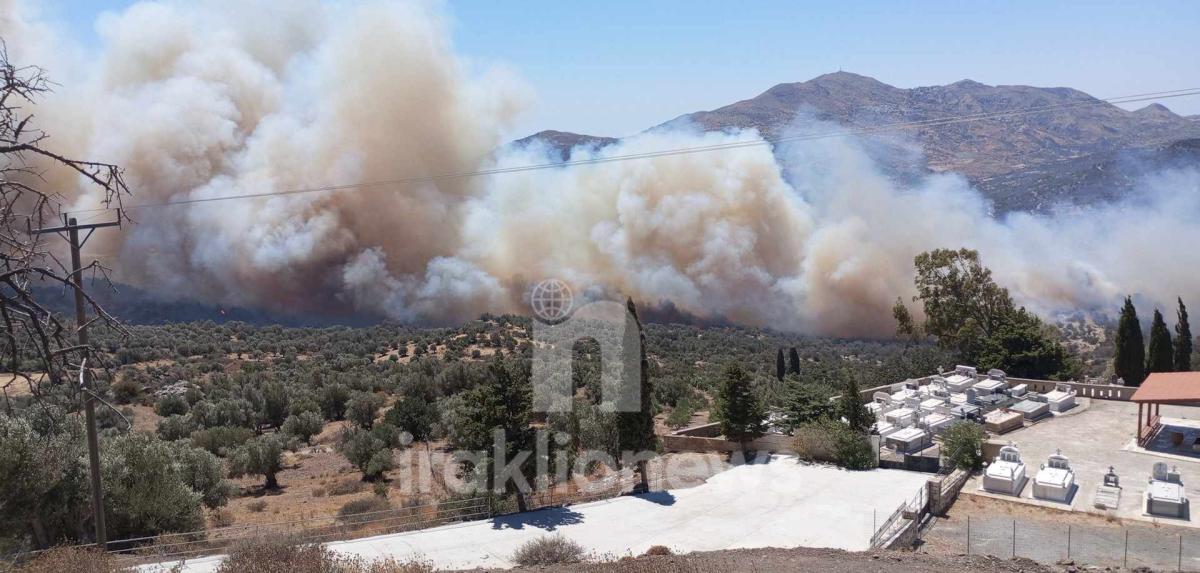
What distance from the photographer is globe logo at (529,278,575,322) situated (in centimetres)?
3456

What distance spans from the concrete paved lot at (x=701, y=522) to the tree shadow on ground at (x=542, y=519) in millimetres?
15

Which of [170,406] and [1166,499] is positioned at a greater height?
[170,406]

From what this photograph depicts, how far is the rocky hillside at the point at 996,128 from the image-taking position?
84.2m

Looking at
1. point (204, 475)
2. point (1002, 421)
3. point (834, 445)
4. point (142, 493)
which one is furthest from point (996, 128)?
point (142, 493)

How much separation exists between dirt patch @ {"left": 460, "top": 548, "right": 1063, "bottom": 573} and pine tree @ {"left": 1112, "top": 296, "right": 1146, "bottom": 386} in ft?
59.4

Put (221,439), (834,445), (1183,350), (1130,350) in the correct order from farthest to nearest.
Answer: (1183,350)
(1130,350)
(221,439)
(834,445)

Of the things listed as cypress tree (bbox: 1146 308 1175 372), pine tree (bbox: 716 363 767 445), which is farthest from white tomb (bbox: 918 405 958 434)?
cypress tree (bbox: 1146 308 1175 372)

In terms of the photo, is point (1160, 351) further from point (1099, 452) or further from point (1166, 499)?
point (1166, 499)

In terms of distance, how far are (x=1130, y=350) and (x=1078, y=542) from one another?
53.0 ft

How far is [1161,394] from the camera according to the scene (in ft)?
53.1

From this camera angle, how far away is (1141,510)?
40.3 feet

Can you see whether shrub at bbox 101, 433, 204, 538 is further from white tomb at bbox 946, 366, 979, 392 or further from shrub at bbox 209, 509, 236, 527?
white tomb at bbox 946, 366, 979, 392

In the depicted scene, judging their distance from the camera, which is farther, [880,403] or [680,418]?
[880,403]
